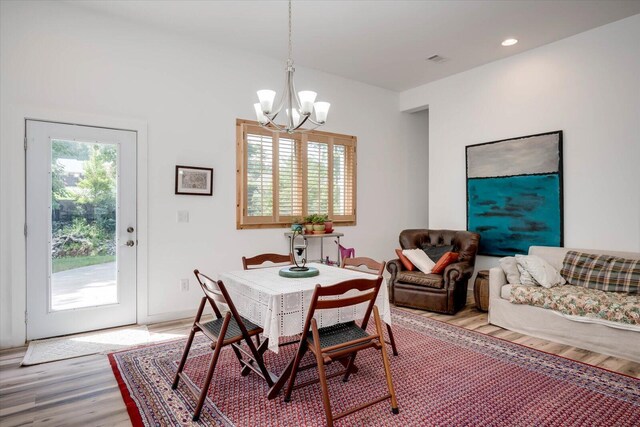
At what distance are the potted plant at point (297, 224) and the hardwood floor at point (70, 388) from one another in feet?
8.13

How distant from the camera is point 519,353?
3.19 meters

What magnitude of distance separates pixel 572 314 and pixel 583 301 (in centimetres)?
15

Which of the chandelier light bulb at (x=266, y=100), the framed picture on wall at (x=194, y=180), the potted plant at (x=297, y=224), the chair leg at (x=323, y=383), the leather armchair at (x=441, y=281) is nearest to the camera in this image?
the chair leg at (x=323, y=383)

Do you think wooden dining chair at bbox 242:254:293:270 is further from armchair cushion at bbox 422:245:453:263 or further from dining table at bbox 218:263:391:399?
armchair cushion at bbox 422:245:453:263

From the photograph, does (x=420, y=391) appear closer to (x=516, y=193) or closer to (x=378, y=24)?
(x=516, y=193)

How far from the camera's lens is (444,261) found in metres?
4.54

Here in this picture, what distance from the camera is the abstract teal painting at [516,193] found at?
444cm

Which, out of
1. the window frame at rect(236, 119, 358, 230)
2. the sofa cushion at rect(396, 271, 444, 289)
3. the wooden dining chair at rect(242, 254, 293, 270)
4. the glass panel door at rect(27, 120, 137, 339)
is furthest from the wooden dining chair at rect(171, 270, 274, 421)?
the sofa cushion at rect(396, 271, 444, 289)

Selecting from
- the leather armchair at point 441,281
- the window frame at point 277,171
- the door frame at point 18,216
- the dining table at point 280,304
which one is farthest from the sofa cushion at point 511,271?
the door frame at point 18,216

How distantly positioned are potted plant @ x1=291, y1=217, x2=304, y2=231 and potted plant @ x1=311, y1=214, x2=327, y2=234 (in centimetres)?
18

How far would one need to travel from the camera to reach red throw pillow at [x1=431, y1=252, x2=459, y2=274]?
4.54 metres

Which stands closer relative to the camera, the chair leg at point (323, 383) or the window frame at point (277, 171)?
the chair leg at point (323, 383)

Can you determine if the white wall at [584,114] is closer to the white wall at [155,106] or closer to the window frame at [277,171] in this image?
the window frame at [277,171]

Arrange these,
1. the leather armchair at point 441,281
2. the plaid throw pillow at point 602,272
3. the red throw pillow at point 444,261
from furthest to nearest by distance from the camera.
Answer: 1. the red throw pillow at point 444,261
2. the leather armchair at point 441,281
3. the plaid throw pillow at point 602,272
